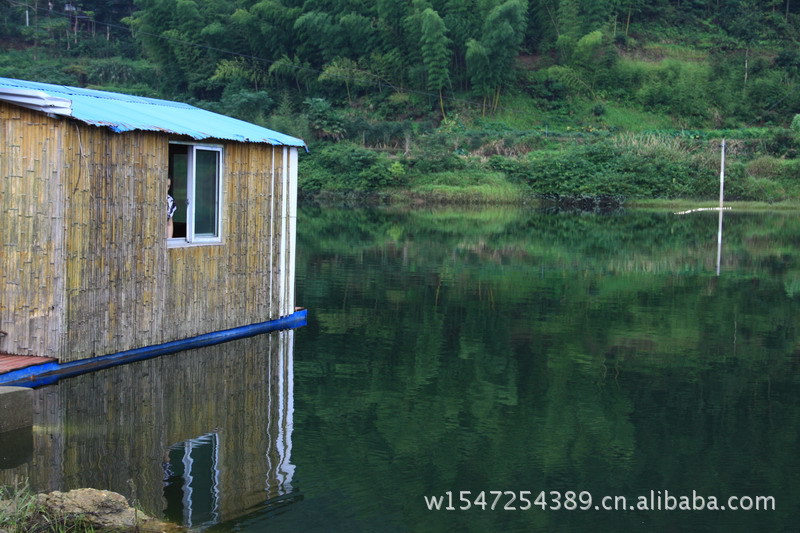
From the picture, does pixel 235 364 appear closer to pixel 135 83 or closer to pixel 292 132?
pixel 292 132

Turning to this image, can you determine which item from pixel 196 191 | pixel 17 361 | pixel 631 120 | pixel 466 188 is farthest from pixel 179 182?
pixel 631 120

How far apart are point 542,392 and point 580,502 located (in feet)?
8.76

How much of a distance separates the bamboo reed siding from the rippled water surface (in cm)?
44

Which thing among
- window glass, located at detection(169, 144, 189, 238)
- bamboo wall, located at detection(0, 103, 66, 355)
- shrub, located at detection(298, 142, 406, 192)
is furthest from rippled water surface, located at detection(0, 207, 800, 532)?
shrub, located at detection(298, 142, 406, 192)

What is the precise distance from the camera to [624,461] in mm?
6957

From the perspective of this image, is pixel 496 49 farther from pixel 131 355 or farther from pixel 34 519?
pixel 34 519

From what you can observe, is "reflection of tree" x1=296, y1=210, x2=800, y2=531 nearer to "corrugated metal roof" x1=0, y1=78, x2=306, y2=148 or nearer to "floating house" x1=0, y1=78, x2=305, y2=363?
"floating house" x1=0, y1=78, x2=305, y2=363

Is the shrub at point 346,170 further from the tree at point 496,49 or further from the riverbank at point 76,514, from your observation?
the riverbank at point 76,514

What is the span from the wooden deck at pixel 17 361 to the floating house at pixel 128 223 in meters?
0.08

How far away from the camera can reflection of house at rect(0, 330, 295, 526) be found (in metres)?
6.10

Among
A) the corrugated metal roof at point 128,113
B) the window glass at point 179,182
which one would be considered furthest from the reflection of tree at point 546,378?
the corrugated metal roof at point 128,113

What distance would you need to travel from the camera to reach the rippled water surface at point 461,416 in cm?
609

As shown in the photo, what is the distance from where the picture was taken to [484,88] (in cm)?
4694

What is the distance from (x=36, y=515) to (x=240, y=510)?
3.96 feet
